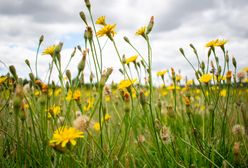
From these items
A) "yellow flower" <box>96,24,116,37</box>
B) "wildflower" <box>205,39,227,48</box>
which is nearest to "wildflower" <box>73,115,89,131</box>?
"yellow flower" <box>96,24,116,37</box>

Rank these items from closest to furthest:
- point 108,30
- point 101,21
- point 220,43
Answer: point 108,30 → point 101,21 → point 220,43

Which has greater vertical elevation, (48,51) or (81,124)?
(48,51)

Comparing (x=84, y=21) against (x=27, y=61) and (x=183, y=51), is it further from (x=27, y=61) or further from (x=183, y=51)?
(x=183, y=51)

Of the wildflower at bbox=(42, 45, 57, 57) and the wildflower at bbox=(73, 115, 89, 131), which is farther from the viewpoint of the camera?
the wildflower at bbox=(42, 45, 57, 57)

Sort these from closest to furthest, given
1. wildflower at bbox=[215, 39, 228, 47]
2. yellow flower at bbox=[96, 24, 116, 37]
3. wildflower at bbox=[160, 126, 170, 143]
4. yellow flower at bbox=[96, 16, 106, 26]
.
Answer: wildflower at bbox=[160, 126, 170, 143] → yellow flower at bbox=[96, 24, 116, 37] → yellow flower at bbox=[96, 16, 106, 26] → wildflower at bbox=[215, 39, 228, 47]

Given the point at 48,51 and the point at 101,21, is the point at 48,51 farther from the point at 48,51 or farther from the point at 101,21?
the point at 101,21

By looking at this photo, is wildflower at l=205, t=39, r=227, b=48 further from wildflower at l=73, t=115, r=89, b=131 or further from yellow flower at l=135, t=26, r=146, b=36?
wildflower at l=73, t=115, r=89, b=131

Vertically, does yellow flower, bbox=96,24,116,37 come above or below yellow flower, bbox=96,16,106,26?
below

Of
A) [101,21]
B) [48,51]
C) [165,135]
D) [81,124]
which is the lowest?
[165,135]

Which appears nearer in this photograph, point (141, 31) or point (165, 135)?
point (165, 135)

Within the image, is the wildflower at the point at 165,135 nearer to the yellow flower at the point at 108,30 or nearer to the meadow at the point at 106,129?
the meadow at the point at 106,129

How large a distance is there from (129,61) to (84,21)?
2.63ft

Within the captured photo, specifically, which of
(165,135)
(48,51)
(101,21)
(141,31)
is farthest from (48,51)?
(165,135)

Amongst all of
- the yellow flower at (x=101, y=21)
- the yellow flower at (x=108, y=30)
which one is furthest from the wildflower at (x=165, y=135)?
the yellow flower at (x=101, y=21)
